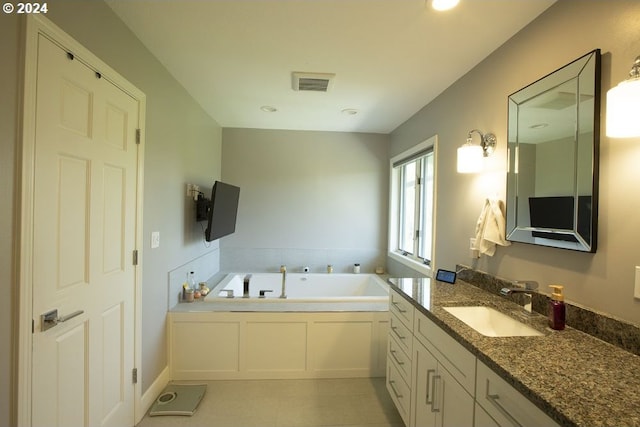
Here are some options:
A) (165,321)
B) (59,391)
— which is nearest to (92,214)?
(59,391)

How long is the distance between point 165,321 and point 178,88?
197cm

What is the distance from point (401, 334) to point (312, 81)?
201 centimetres

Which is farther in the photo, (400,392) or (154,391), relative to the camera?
(154,391)

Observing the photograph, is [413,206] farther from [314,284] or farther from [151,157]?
[151,157]

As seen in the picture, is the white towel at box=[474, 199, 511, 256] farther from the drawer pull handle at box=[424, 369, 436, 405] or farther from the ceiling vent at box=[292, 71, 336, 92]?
the ceiling vent at box=[292, 71, 336, 92]

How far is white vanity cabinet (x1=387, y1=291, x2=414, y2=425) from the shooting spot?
1714mm

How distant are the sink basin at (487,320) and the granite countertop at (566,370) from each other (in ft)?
0.20

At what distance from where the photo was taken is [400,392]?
1832 millimetres

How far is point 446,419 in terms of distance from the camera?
4.22ft

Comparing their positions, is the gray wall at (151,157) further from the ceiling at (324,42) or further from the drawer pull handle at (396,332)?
the drawer pull handle at (396,332)

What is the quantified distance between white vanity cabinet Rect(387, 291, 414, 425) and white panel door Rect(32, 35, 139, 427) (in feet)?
5.72

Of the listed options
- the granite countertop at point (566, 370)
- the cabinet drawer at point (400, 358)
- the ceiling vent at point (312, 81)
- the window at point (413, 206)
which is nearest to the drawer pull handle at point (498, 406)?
the granite countertop at point (566, 370)

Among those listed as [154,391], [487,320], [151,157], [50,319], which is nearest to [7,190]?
[50,319]

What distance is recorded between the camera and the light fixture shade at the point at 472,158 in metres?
1.85
